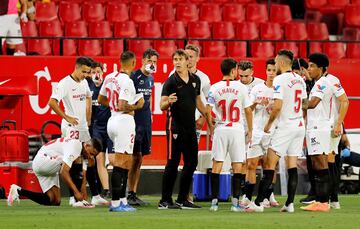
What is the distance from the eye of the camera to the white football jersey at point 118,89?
17.1 metres

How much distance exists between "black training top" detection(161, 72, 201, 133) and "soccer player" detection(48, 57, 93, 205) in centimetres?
Answer: 132

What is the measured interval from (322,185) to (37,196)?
397 cm

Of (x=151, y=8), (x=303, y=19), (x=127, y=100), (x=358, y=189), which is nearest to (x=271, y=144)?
(x=127, y=100)

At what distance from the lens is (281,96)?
55.6 feet

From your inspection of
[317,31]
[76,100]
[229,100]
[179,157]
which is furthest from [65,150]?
[317,31]

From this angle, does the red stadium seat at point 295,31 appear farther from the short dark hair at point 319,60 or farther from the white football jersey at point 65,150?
the white football jersey at point 65,150

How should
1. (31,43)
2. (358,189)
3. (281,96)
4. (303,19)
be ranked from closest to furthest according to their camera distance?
1. (281,96)
2. (358,189)
3. (31,43)
4. (303,19)

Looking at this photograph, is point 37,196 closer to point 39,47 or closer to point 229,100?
point 229,100

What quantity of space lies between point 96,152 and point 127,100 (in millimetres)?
1592

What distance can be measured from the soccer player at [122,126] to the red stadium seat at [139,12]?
9.33 meters

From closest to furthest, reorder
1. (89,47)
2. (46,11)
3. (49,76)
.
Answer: (49,76)
(89,47)
(46,11)

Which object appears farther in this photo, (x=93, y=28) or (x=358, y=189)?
(x=93, y=28)

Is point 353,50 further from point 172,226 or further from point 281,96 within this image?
point 172,226

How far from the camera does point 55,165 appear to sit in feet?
59.5
